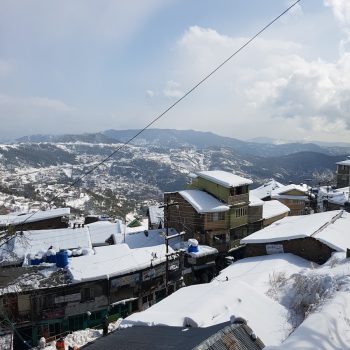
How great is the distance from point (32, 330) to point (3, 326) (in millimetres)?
2845

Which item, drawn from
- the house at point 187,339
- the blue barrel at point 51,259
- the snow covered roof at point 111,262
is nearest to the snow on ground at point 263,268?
the snow covered roof at point 111,262

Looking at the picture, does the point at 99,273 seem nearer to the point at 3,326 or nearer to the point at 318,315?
the point at 3,326

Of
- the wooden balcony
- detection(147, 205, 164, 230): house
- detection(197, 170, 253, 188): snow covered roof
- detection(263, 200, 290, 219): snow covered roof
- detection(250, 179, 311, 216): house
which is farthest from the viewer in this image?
detection(250, 179, 311, 216): house

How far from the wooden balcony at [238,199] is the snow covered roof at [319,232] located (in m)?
6.19

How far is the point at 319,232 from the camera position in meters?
23.8

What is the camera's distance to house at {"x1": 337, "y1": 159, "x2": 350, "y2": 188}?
66.2 meters

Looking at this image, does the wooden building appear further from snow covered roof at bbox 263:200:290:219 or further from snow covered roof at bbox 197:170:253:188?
snow covered roof at bbox 263:200:290:219

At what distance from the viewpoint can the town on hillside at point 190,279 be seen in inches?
338

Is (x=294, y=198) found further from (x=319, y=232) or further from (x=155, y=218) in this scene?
(x=319, y=232)

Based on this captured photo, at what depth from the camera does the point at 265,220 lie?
37875mm

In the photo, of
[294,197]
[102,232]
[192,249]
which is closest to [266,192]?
[294,197]

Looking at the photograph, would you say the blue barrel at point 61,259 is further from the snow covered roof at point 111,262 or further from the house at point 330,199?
the house at point 330,199

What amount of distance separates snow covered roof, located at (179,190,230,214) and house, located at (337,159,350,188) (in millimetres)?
41673

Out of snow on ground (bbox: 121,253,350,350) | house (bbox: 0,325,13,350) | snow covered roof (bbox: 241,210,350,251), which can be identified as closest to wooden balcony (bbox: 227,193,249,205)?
snow covered roof (bbox: 241,210,350,251)
